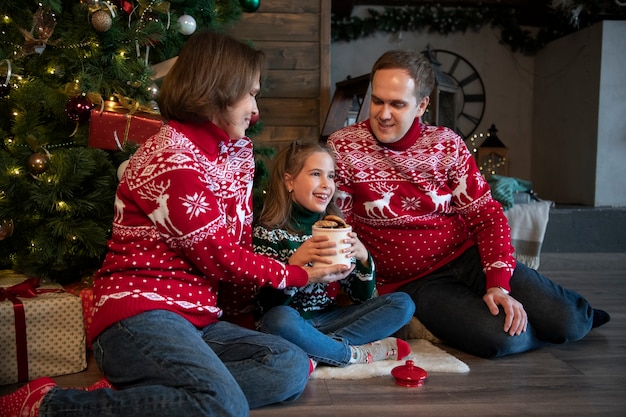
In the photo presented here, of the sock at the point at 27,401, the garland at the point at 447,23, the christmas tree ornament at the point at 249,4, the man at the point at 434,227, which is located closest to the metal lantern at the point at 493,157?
the garland at the point at 447,23

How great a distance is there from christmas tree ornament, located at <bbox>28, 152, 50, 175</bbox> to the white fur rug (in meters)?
1.08

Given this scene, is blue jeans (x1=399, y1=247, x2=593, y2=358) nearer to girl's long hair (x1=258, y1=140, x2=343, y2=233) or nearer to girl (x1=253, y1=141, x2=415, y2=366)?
girl (x1=253, y1=141, x2=415, y2=366)

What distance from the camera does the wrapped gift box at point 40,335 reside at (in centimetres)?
171

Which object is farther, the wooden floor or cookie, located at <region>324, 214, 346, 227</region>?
cookie, located at <region>324, 214, 346, 227</region>

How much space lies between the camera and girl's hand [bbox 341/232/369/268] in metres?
1.66

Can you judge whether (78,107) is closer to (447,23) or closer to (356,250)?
(356,250)

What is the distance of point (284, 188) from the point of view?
194 cm

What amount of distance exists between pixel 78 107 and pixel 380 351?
1.25 metres

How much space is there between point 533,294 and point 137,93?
1.54 m

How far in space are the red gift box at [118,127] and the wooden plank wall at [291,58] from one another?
4.63 feet

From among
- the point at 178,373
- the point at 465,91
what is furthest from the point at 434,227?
the point at 465,91

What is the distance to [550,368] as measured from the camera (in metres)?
1.83

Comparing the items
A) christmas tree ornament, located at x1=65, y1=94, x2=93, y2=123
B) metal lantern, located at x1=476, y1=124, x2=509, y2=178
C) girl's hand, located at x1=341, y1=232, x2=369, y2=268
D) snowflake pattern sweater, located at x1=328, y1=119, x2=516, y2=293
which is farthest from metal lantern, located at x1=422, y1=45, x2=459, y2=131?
christmas tree ornament, located at x1=65, y1=94, x2=93, y2=123

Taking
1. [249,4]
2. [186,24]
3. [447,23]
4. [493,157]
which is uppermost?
[447,23]
